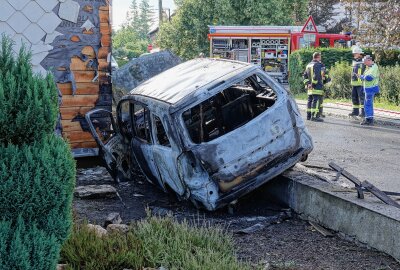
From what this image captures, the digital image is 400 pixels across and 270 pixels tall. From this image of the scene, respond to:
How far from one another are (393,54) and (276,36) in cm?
889

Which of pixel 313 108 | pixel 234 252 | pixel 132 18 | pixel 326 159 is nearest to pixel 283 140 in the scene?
pixel 234 252

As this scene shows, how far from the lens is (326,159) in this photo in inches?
416

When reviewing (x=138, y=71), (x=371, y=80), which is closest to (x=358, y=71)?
(x=371, y=80)

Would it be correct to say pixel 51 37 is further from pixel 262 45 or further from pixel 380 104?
pixel 262 45

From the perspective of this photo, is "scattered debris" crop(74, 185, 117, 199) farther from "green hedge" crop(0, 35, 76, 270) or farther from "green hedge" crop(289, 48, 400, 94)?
"green hedge" crop(289, 48, 400, 94)

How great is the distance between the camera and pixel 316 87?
53.4ft

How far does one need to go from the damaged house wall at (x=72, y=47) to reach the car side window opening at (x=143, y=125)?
1.13 metres

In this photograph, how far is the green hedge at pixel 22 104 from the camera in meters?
3.33

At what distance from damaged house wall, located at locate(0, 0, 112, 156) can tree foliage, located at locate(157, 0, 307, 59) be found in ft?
96.3

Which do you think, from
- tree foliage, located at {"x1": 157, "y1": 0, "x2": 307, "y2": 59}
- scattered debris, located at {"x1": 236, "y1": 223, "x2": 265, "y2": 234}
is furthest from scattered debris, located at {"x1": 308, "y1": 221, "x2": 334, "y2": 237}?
tree foliage, located at {"x1": 157, "y1": 0, "x2": 307, "y2": 59}

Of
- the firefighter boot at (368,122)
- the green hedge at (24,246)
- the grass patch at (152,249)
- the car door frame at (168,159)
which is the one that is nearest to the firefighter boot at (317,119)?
the firefighter boot at (368,122)

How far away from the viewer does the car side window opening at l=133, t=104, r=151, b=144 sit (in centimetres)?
795

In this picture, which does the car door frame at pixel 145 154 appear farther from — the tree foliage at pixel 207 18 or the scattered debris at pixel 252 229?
the tree foliage at pixel 207 18

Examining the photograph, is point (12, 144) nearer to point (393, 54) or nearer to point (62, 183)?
point (62, 183)
